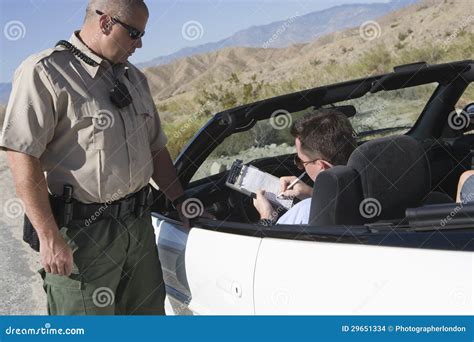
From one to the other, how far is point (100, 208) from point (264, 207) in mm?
788

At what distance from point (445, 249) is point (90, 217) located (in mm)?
1593

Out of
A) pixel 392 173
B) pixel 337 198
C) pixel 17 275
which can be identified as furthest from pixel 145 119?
pixel 17 275

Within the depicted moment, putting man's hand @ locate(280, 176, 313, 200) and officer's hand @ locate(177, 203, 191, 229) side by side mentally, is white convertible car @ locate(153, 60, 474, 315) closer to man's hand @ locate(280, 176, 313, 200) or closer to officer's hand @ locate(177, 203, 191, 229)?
officer's hand @ locate(177, 203, 191, 229)

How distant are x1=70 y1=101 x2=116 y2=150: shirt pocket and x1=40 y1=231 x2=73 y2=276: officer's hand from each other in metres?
0.41

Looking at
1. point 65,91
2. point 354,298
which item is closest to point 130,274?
point 65,91

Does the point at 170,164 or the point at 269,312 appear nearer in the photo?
the point at 269,312

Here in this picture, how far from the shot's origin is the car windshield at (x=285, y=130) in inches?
441

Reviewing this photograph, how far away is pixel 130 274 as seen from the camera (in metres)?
3.70

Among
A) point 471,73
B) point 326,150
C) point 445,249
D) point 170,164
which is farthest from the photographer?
point 471,73

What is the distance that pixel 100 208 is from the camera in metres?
3.47

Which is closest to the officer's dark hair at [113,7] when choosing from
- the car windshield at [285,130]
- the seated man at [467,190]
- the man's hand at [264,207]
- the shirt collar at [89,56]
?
the shirt collar at [89,56]

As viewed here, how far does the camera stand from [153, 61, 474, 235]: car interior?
3213 millimetres

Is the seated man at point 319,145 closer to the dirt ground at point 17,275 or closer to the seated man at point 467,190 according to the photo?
the seated man at point 467,190

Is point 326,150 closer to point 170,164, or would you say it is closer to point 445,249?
point 170,164
